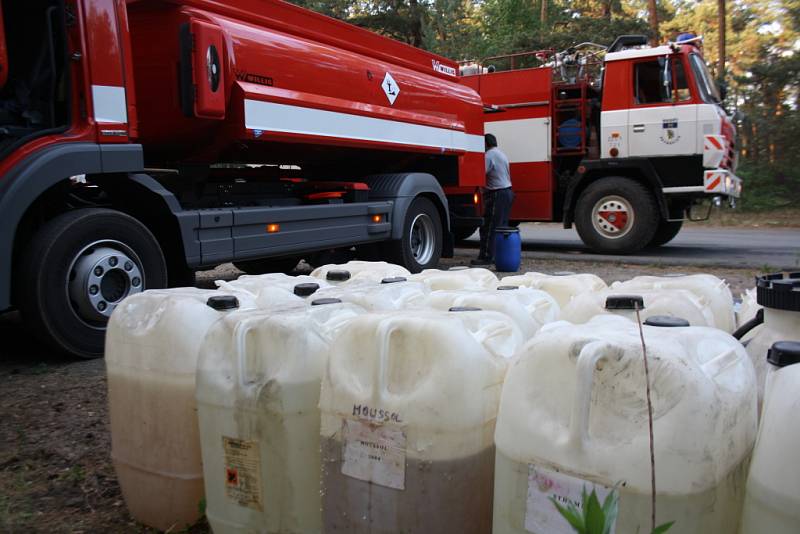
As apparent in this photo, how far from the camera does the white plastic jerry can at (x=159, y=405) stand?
232 cm

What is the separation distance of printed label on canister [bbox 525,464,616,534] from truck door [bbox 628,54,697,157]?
30.0ft

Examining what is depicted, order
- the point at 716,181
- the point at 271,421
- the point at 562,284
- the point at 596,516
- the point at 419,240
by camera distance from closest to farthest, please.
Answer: the point at 596,516
the point at 271,421
the point at 562,284
the point at 419,240
the point at 716,181

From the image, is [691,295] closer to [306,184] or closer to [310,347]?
[310,347]

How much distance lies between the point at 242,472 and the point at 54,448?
1594 mm

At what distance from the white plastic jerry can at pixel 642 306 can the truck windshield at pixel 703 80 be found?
7.87 metres

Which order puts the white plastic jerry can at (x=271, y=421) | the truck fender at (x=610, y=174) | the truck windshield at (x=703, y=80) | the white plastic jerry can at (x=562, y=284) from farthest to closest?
the truck fender at (x=610, y=174) < the truck windshield at (x=703, y=80) < the white plastic jerry can at (x=562, y=284) < the white plastic jerry can at (x=271, y=421)

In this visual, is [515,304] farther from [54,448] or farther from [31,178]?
[31,178]

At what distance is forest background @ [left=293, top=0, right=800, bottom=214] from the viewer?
71.3 ft

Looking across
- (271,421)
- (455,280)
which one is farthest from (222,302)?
(455,280)

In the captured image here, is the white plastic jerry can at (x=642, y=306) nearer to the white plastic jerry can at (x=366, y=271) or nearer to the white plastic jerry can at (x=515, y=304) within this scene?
the white plastic jerry can at (x=515, y=304)

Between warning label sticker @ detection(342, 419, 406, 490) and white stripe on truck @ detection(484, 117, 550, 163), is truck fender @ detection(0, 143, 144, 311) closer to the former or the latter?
warning label sticker @ detection(342, 419, 406, 490)

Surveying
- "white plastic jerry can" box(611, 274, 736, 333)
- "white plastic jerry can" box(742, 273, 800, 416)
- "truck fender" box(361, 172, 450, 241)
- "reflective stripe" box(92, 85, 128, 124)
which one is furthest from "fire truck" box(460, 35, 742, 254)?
"white plastic jerry can" box(742, 273, 800, 416)

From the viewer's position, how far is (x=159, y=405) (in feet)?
7.70

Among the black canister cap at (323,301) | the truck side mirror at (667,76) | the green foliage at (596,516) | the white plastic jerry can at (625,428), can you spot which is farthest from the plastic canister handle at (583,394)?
the truck side mirror at (667,76)
